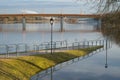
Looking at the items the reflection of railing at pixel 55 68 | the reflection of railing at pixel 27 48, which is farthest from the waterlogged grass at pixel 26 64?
the reflection of railing at pixel 27 48

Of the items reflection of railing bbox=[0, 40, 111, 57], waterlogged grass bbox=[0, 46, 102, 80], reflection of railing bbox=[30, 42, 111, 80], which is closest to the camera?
waterlogged grass bbox=[0, 46, 102, 80]

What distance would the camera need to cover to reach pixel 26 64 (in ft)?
110

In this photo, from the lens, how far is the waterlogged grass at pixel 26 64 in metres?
27.3

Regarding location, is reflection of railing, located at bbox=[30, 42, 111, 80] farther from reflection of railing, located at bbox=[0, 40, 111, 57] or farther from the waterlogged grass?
reflection of railing, located at bbox=[0, 40, 111, 57]

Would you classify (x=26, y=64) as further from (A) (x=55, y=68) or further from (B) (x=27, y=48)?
(B) (x=27, y=48)

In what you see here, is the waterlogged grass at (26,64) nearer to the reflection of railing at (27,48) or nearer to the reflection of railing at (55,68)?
the reflection of railing at (55,68)

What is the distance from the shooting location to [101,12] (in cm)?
1488

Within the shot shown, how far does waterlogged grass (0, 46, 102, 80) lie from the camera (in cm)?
2727

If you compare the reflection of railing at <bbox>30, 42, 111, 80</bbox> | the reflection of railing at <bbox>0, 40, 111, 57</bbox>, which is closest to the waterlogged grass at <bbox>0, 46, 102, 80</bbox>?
the reflection of railing at <bbox>30, 42, 111, 80</bbox>

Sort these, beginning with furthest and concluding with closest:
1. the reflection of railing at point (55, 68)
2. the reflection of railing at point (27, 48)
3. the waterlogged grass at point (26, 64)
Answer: the reflection of railing at point (27, 48), the reflection of railing at point (55, 68), the waterlogged grass at point (26, 64)

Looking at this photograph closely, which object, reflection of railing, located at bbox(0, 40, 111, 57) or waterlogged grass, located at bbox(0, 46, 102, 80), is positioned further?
reflection of railing, located at bbox(0, 40, 111, 57)

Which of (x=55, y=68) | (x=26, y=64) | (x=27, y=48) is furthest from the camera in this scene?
(x=27, y=48)

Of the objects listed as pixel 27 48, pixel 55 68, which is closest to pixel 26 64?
pixel 55 68

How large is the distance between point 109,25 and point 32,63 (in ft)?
66.3
